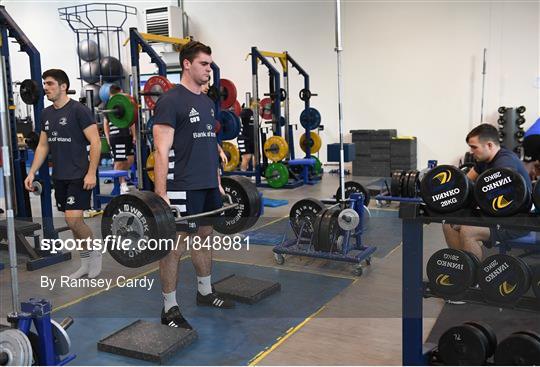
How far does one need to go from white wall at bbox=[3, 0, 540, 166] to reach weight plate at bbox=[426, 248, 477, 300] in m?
5.36

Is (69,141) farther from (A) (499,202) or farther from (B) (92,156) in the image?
(A) (499,202)

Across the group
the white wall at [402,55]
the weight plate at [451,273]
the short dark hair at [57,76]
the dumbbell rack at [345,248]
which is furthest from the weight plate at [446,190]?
the white wall at [402,55]

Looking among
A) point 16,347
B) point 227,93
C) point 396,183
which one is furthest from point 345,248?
point 227,93

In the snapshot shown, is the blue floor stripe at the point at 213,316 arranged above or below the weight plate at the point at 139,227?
A: below

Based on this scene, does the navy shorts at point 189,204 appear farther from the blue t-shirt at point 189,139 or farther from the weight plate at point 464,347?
the weight plate at point 464,347

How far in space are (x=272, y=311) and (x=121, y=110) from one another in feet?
7.56

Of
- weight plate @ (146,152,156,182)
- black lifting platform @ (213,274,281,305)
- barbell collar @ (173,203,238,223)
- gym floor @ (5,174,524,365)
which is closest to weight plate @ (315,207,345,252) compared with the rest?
gym floor @ (5,174,524,365)

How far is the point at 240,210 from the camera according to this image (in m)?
2.56

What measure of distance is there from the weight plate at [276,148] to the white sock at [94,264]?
10.5 feet

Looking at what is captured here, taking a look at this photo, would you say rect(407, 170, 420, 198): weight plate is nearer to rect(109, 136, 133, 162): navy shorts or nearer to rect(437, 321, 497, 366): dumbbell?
rect(109, 136, 133, 162): navy shorts

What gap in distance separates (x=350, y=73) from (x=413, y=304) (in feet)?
19.7

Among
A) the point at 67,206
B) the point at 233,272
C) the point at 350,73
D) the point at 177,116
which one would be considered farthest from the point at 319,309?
the point at 350,73

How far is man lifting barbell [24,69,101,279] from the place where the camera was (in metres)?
2.86

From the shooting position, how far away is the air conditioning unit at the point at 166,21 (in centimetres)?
822
